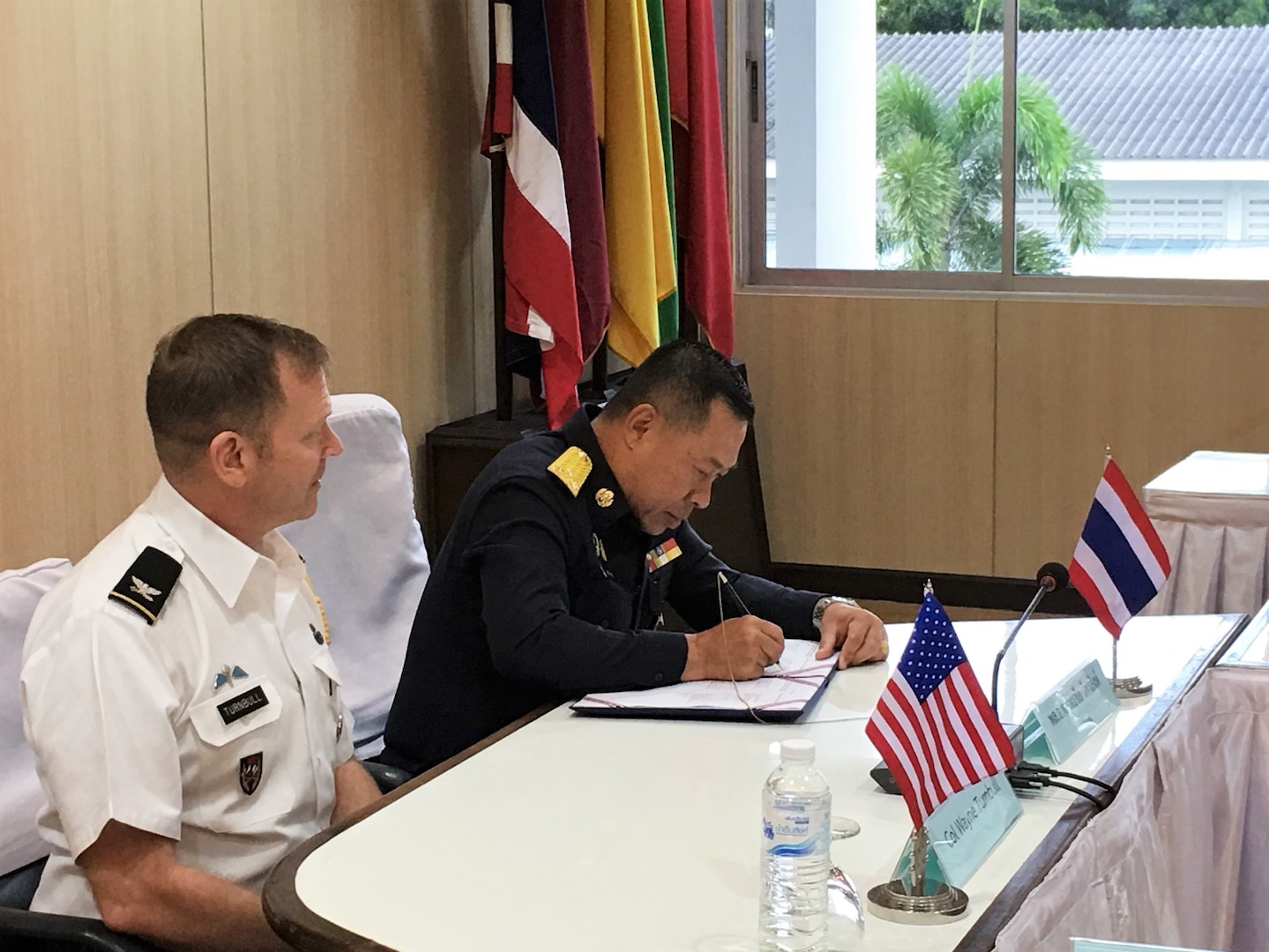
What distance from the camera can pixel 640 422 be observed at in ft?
7.38

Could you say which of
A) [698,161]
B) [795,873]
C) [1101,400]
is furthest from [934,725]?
[1101,400]

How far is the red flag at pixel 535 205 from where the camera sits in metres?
3.87

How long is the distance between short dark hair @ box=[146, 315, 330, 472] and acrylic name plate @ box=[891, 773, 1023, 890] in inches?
33.4

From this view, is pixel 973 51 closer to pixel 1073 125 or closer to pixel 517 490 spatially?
pixel 1073 125

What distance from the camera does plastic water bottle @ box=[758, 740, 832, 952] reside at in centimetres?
131

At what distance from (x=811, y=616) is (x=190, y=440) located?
1.03 metres

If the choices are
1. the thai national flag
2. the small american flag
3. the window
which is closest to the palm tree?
the window

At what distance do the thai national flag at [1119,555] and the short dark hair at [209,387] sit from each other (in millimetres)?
1093

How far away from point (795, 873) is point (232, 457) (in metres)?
0.82

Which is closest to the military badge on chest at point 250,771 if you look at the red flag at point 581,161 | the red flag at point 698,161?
the red flag at point 581,161

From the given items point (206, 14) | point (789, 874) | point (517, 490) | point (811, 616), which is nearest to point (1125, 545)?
point (811, 616)

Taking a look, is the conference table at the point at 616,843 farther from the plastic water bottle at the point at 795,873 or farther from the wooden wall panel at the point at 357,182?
the wooden wall panel at the point at 357,182

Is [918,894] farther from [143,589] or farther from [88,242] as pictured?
[88,242]

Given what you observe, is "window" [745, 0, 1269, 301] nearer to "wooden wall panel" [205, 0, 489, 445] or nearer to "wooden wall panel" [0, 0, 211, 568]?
"wooden wall panel" [205, 0, 489, 445]
